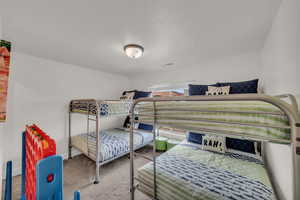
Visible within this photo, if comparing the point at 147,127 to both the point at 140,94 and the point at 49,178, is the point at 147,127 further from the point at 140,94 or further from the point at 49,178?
the point at 49,178

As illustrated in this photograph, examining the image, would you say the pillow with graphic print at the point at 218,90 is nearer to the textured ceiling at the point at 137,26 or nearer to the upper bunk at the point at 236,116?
the textured ceiling at the point at 137,26

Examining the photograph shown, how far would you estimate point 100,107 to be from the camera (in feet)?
7.11

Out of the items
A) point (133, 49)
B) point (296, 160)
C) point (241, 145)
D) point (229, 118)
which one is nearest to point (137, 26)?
point (133, 49)

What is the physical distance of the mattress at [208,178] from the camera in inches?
40.6

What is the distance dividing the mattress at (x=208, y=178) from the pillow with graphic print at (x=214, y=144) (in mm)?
139

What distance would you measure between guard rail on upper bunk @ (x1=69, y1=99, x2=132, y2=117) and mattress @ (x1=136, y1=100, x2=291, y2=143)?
1.32 m

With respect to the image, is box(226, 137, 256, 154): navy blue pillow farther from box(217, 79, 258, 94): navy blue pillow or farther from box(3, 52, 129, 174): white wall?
box(3, 52, 129, 174): white wall

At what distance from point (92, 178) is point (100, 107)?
1.22m

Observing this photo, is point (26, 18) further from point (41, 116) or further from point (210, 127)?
point (210, 127)

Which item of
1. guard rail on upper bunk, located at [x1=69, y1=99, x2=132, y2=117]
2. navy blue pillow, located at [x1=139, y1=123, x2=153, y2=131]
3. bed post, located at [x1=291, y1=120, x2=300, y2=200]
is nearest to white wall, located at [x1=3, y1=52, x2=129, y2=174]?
guard rail on upper bunk, located at [x1=69, y1=99, x2=132, y2=117]

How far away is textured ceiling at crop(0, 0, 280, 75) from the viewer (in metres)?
1.11

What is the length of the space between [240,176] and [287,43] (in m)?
1.32

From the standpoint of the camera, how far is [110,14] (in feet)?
4.02

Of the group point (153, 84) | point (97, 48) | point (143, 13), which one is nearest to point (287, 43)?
point (143, 13)
